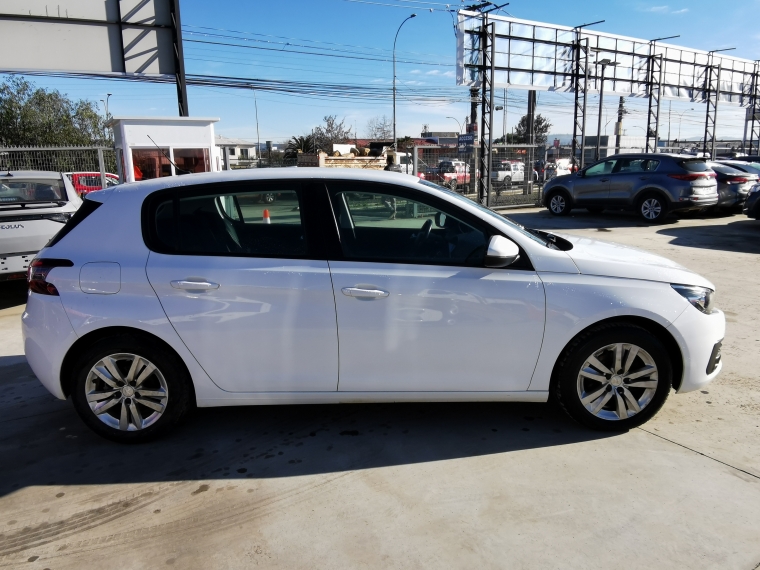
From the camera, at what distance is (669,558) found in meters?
2.54

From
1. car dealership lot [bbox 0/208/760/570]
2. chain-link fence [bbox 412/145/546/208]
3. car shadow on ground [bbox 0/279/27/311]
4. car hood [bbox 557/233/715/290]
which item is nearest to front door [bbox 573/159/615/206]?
chain-link fence [bbox 412/145/546/208]

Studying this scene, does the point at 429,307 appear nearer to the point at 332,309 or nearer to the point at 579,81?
the point at 332,309

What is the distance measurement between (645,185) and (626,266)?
40.3 feet

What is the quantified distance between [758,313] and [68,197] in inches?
350

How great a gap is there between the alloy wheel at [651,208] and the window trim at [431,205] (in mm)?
12678

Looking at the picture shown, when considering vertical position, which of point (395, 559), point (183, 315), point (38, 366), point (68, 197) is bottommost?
point (395, 559)

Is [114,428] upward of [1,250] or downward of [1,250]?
downward

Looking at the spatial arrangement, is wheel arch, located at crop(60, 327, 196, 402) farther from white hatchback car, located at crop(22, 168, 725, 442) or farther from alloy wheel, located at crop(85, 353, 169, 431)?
alloy wheel, located at crop(85, 353, 169, 431)

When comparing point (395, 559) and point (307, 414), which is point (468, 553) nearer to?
point (395, 559)

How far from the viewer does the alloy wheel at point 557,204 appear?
1659cm

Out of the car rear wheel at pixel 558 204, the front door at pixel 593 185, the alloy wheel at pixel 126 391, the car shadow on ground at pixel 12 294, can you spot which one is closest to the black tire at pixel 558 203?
the car rear wheel at pixel 558 204

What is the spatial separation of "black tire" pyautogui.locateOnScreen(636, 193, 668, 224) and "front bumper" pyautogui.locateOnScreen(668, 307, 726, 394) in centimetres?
1188

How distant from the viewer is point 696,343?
3.57m

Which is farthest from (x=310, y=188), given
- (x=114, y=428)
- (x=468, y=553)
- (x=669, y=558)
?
(x=669, y=558)
